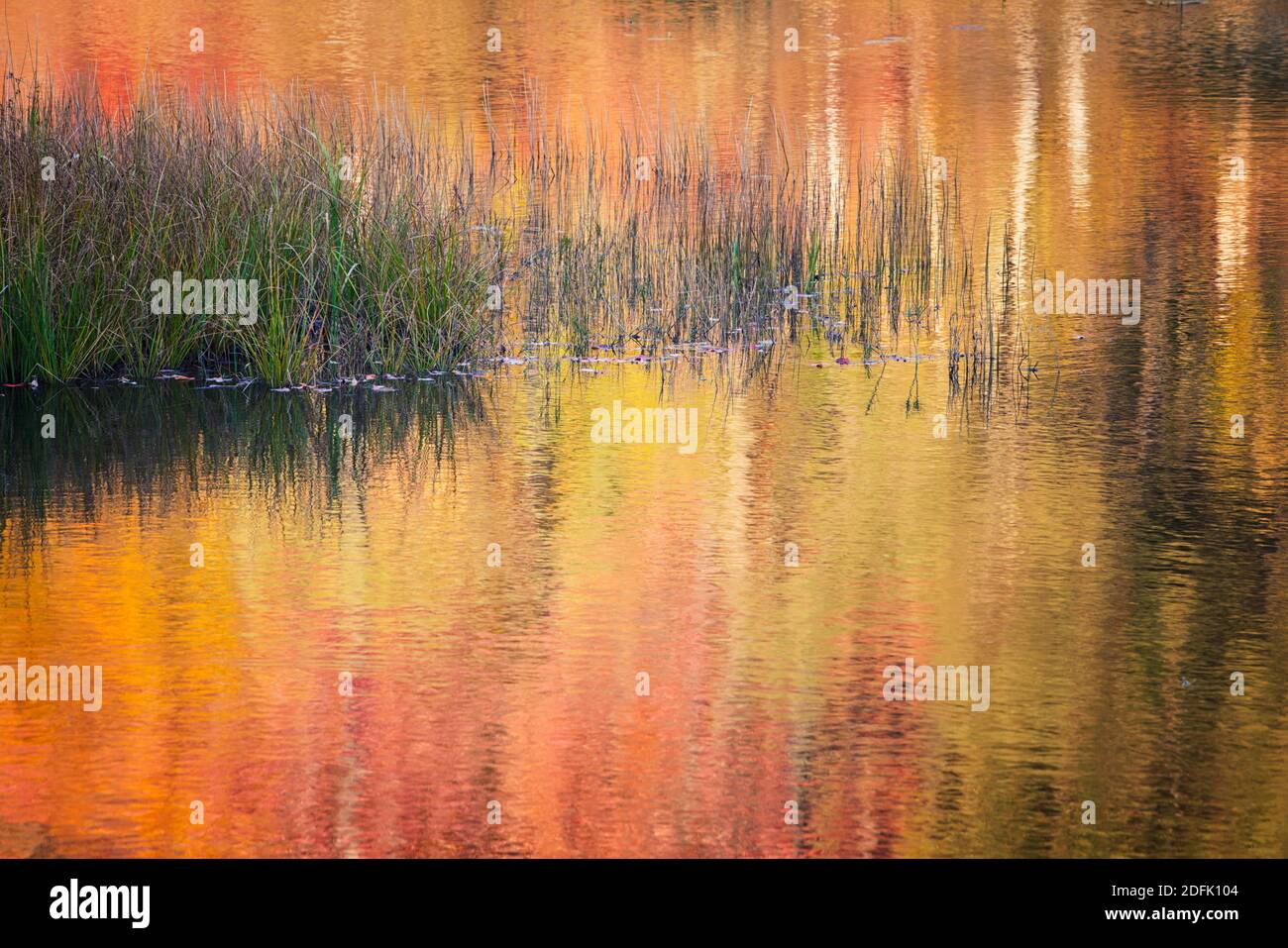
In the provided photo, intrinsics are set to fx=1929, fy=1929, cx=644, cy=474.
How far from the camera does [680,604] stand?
25.6ft

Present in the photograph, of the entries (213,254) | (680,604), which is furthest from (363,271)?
(680,604)

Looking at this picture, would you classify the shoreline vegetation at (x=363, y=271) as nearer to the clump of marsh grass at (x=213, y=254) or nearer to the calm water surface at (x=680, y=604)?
the clump of marsh grass at (x=213, y=254)

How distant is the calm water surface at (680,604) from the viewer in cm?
600

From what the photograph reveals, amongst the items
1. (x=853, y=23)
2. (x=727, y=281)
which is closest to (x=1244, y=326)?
(x=727, y=281)

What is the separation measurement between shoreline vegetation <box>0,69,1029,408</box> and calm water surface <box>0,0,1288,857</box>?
0.36m

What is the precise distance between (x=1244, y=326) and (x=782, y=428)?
3.91 m

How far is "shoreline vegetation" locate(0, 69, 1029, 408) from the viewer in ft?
36.8

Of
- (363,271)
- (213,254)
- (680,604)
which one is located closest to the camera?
(680,604)

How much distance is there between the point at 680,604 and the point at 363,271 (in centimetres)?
432

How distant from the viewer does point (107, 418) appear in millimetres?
10867

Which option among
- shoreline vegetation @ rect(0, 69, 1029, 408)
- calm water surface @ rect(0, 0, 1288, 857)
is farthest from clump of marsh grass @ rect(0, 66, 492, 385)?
calm water surface @ rect(0, 0, 1288, 857)

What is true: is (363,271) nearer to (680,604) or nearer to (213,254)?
(213,254)

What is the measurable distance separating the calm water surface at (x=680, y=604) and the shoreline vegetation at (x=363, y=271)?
361 millimetres
